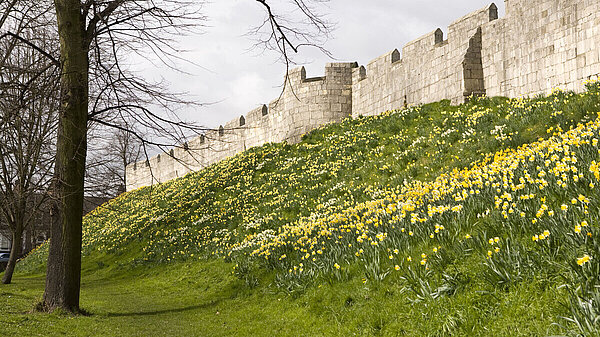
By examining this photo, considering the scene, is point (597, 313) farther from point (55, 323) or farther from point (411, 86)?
point (411, 86)

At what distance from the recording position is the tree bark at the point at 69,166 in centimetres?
757

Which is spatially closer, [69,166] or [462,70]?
[69,166]

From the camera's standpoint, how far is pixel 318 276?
6.59 m

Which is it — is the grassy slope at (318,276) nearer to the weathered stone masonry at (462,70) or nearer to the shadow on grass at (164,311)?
the shadow on grass at (164,311)

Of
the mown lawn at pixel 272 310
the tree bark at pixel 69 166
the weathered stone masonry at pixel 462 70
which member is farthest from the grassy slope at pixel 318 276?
the weathered stone masonry at pixel 462 70

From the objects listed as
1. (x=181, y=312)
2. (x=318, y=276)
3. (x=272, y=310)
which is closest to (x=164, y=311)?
(x=181, y=312)

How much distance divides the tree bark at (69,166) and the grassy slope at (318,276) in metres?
0.62

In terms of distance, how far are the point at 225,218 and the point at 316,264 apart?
26.9 feet

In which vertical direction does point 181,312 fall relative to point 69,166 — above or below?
below

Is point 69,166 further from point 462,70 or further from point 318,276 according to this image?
point 462,70

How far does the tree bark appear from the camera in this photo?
7.57 meters

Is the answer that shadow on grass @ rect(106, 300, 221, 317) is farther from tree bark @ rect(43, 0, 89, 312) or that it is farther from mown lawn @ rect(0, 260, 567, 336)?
tree bark @ rect(43, 0, 89, 312)

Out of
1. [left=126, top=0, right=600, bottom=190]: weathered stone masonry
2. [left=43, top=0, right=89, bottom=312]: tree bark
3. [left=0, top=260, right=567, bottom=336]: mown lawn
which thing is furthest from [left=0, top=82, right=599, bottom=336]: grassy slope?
[left=126, top=0, right=600, bottom=190]: weathered stone masonry

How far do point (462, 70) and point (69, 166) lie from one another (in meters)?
12.2
